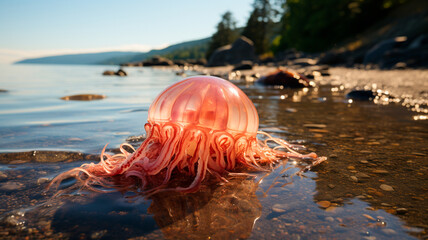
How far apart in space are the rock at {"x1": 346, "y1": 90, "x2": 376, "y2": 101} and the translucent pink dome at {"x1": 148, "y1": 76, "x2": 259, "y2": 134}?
4891 mm

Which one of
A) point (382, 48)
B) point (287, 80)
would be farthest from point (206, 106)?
point (382, 48)

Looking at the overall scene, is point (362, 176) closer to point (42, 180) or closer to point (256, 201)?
point (256, 201)

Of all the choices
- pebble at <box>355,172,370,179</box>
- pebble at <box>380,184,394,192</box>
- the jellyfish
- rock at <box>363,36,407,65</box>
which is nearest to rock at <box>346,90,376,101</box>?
pebble at <box>355,172,370,179</box>

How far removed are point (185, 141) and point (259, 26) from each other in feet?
198

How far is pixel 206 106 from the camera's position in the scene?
5.80 feet

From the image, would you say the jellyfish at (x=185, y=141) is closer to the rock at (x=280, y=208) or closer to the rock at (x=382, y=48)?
the rock at (x=280, y=208)

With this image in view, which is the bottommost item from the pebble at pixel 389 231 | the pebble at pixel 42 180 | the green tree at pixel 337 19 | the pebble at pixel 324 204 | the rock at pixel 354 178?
the pebble at pixel 324 204

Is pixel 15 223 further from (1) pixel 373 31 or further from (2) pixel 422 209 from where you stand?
(1) pixel 373 31

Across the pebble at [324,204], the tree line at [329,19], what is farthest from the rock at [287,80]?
the tree line at [329,19]

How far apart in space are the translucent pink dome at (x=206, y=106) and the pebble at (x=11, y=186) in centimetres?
81

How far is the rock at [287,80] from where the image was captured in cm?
934

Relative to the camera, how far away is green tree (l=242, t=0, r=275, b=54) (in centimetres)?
5734

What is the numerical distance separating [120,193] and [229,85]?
2.96 ft

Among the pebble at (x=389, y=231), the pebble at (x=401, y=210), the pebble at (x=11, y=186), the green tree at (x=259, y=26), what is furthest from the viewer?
the green tree at (x=259, y=26)
